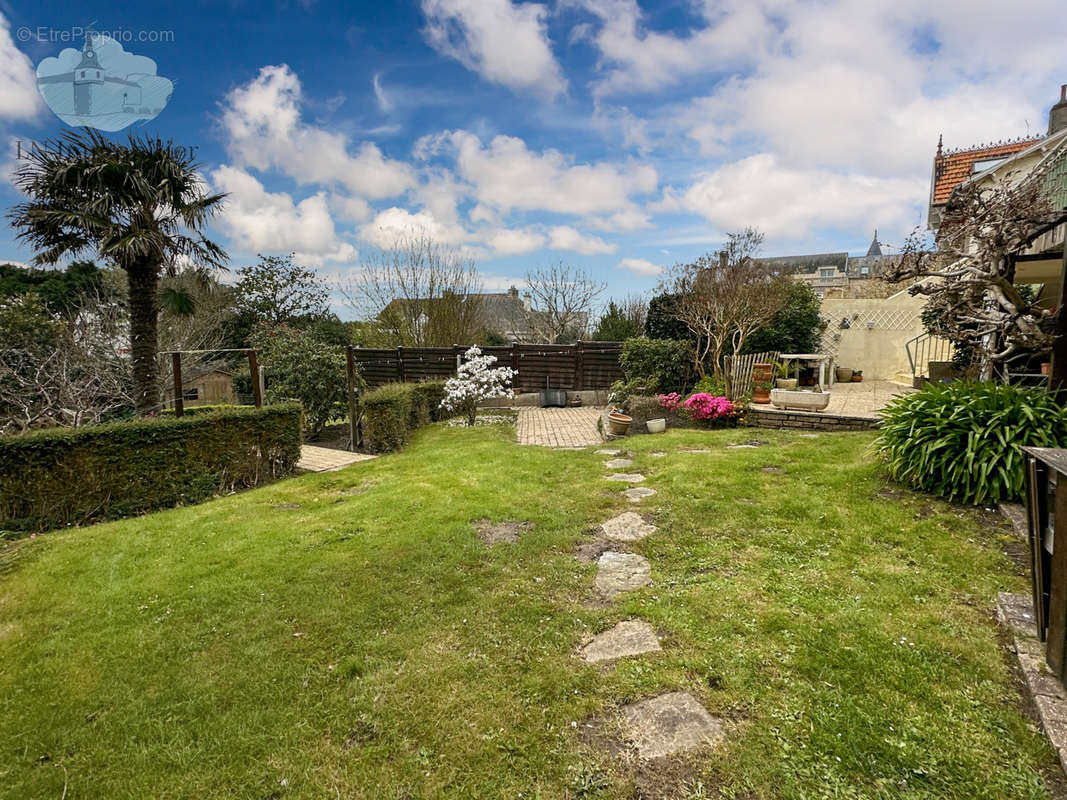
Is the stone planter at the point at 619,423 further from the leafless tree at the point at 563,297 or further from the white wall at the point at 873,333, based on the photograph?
the leafless tree at the point at 563,297

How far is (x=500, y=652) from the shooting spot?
8.16ft

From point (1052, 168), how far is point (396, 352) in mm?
13907

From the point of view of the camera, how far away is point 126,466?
5516 millimetres

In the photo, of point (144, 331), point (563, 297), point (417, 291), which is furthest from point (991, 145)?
point (144, 331)

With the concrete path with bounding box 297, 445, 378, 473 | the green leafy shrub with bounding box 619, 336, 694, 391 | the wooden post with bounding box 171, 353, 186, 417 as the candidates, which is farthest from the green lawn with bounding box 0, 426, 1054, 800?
the green leafy shrub with bounding box 619, 336, 694, 391

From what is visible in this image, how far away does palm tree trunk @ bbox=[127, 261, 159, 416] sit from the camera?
8.31 m

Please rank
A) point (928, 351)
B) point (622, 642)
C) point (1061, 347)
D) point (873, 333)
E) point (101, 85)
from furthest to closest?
point (873, 333) → point (928, 351) → point (101, 85) → point (1061, 347) → point (622, 642)

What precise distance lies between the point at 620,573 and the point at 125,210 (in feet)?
33.4

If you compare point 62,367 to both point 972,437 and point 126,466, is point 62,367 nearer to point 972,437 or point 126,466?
point 126,466

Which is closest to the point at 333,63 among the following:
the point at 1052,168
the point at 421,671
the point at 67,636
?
the point at 67,636

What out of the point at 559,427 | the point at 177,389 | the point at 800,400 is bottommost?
the point at 559,427

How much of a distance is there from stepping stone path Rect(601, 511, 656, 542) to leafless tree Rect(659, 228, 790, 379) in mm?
6402

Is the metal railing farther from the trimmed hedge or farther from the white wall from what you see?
the trimmed hedge

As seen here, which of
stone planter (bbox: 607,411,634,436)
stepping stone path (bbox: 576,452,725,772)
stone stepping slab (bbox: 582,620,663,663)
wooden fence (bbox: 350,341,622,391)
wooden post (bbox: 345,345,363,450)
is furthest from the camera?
wooden fence (bbox: 350,341,622,391)
